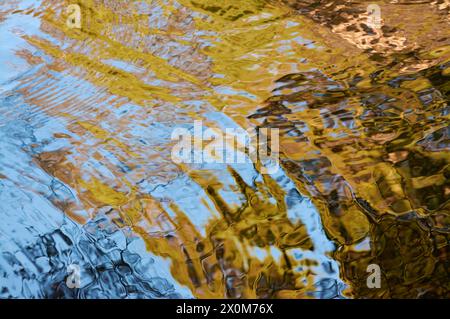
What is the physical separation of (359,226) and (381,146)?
0.27 m

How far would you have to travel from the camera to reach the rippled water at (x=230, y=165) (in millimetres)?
1387

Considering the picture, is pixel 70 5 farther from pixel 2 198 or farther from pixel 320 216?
pixel 320 216

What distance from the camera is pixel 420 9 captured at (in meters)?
2.21

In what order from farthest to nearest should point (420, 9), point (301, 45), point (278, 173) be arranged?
point (420, 9) → point (301, 45) → point (278, 173)

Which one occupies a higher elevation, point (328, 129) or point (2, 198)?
point (328, 129)

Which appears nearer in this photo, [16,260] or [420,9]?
[16,260]

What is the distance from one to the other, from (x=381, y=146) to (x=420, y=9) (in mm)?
846

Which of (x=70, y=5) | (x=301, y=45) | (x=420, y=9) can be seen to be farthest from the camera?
(x=70, y=5)

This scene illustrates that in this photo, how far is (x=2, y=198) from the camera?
160 centimetres

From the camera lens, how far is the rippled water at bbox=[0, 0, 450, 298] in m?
1.39

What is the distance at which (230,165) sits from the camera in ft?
5.40

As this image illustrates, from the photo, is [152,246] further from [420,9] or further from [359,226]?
[420,9]
